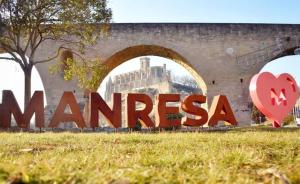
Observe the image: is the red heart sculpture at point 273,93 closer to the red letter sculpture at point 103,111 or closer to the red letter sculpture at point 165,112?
the red letter sculpture at point 165,112

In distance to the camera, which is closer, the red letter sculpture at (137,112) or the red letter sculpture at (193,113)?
the red letter sculpture at (137,112)

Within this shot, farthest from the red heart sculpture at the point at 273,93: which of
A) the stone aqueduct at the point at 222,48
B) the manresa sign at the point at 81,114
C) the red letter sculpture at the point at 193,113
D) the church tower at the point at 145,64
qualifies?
the church tower at the point at 145,64

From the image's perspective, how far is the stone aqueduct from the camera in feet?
72.9

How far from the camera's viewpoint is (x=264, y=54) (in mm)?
22734

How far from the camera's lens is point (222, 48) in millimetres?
22688

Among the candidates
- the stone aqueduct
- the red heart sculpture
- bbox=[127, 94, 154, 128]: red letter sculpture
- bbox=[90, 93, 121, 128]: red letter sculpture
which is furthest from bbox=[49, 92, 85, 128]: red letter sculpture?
the stone aqueduct

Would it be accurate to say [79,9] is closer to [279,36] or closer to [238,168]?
[279,36]

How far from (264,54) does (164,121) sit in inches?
410

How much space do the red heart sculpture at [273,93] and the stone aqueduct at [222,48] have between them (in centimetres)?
864

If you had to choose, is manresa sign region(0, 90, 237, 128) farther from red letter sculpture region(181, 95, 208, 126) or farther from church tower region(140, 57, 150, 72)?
church tower region(140, 57, 150, 72)

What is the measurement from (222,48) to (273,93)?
394 inches

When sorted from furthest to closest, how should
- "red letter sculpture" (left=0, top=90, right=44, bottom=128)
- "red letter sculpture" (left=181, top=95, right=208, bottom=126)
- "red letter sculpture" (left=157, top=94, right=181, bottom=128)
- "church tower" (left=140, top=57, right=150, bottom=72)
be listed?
1. "church tower" (left=140, top=57, right=150, bottom=72)
2. "red letter sculpture" (left=181, top=95, right=208, bottom=126)
3. "red letter sculpture" (left=157, top=94, right=181, bottom=128)
4. "red letter sculpture" (left=0, top=90, right=44, bottom=128)

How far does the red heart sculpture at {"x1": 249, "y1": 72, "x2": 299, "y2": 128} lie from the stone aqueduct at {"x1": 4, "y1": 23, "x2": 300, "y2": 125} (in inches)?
340

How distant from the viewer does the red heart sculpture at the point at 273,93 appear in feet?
40.8
